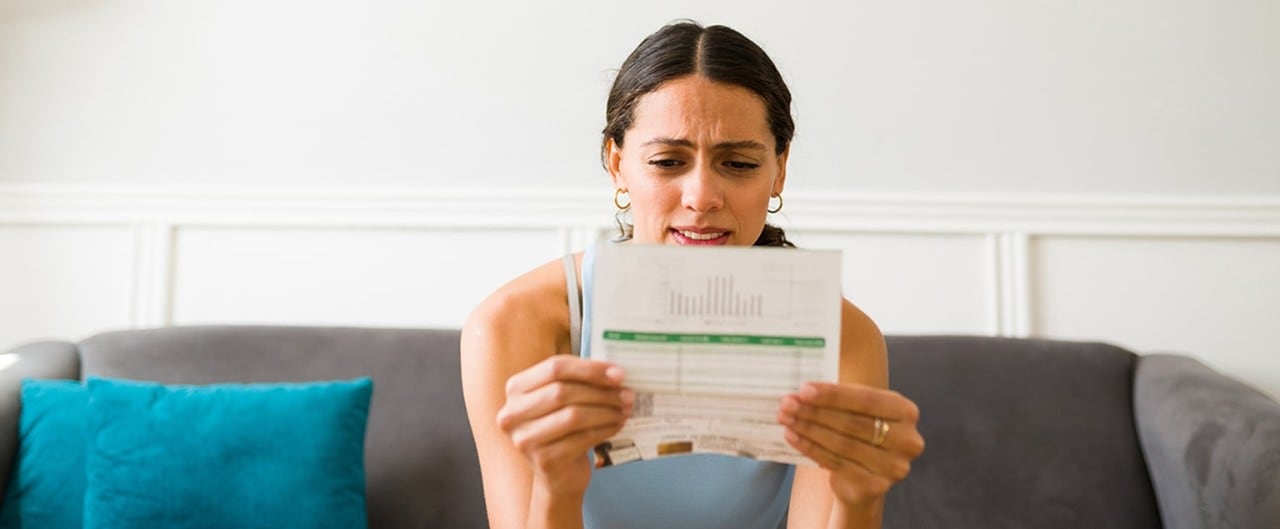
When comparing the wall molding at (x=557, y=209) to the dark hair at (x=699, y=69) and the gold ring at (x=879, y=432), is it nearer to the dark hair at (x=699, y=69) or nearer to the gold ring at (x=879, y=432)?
the dark hair at (x=699, y=69)

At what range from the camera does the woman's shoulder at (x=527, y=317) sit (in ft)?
4.16

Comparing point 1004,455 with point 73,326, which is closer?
point 1004,455

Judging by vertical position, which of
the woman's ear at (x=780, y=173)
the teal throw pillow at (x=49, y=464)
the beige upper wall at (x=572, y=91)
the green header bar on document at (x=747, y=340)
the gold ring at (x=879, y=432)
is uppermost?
the beige upper wall at (x=572, y=91)

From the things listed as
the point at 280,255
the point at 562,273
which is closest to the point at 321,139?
the point at 280,255

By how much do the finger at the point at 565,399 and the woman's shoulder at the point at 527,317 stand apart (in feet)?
1.09

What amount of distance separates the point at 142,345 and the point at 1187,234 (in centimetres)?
214

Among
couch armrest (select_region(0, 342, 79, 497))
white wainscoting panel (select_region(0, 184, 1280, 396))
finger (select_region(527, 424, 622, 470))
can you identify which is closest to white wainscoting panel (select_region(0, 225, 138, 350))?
white wainscoting panel (select_region(0, 184, 1280, 396))

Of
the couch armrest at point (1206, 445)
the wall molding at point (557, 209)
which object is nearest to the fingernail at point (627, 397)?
the couch armrest at point (1206, 445)

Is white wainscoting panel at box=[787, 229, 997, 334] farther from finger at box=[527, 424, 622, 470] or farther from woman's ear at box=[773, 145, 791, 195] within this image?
finger at box=[527, 424, 622, 470]

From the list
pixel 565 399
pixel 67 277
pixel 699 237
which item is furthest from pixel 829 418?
pixel 67 277

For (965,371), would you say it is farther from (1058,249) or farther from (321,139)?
(321,139)

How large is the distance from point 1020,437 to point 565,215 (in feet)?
3.37

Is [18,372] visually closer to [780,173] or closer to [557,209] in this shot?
[557,209]

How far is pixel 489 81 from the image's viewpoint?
227 cm
